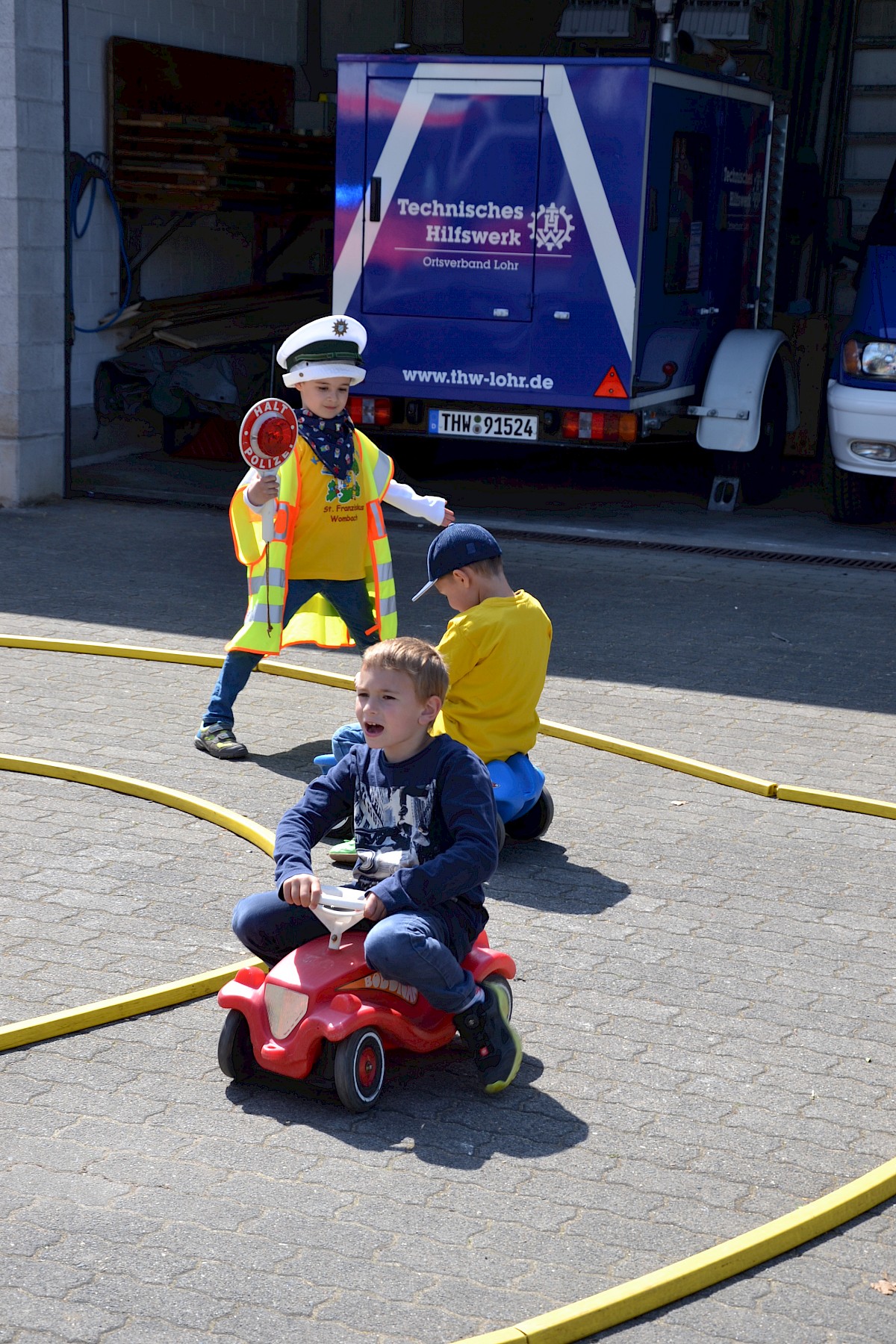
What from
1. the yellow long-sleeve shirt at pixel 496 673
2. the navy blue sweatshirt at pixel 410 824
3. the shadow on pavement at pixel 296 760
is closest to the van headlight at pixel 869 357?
the shadow on pavement at pixel 296 760

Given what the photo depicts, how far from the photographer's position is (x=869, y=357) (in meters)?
12.1

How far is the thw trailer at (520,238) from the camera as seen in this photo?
37.6ft

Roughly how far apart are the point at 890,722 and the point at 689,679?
1096 mm

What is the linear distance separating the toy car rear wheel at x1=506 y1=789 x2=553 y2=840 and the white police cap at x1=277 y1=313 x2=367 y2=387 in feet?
6.59

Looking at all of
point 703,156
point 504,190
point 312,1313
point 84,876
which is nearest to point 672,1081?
point 312,1313

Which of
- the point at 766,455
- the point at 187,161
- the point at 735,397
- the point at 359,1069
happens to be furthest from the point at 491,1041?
the point at 187,161

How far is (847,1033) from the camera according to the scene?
15.5ft

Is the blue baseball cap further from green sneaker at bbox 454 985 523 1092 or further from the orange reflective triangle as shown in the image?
the orange reflective triangle

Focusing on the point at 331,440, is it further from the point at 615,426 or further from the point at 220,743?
the point at 615,426

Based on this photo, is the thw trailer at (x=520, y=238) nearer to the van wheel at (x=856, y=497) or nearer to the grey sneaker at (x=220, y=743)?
the van wheel at (x=856, y=497)

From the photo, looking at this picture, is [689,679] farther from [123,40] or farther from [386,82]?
[123,40]

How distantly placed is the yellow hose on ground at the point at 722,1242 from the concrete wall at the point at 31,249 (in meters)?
5.82

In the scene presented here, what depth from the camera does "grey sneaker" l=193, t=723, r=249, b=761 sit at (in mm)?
7062

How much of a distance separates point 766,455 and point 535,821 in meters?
8.48
